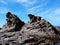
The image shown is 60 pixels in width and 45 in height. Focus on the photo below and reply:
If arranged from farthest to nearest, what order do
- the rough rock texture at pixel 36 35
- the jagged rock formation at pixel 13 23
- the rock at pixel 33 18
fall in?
the jagged rock formation at pixel 13 23, the rock at pixel 33 18, the rough rock texture at pixel 36 35

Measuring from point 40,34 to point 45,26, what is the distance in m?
1.55

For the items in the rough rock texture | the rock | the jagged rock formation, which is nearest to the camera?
the rough rock texture

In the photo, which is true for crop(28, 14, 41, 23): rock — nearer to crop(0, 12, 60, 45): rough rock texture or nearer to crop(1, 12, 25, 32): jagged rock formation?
crop(0, 12, 60, 45): rough rock texture

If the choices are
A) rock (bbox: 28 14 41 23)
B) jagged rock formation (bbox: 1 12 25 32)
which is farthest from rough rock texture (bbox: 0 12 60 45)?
jagged rock formation (bbox: 1 12 25 32)

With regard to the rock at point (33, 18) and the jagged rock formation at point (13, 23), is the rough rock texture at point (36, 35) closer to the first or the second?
the rock at point (33, 18)

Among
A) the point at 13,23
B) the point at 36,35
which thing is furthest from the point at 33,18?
the point at 13,23

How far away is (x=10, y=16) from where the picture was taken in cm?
2728

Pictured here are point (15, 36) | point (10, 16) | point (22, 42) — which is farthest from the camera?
point (10, 16)

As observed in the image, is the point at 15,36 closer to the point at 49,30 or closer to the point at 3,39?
the point at 3,39

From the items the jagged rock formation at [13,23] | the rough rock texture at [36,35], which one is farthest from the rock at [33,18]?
the jagged rock formation at [13,23]

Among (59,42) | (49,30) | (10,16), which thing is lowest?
(59,42)

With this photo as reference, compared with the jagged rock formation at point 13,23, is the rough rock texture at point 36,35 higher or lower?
lower

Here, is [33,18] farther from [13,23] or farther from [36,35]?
[13,23]

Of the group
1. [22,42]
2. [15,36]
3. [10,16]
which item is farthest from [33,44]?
[10,16]
